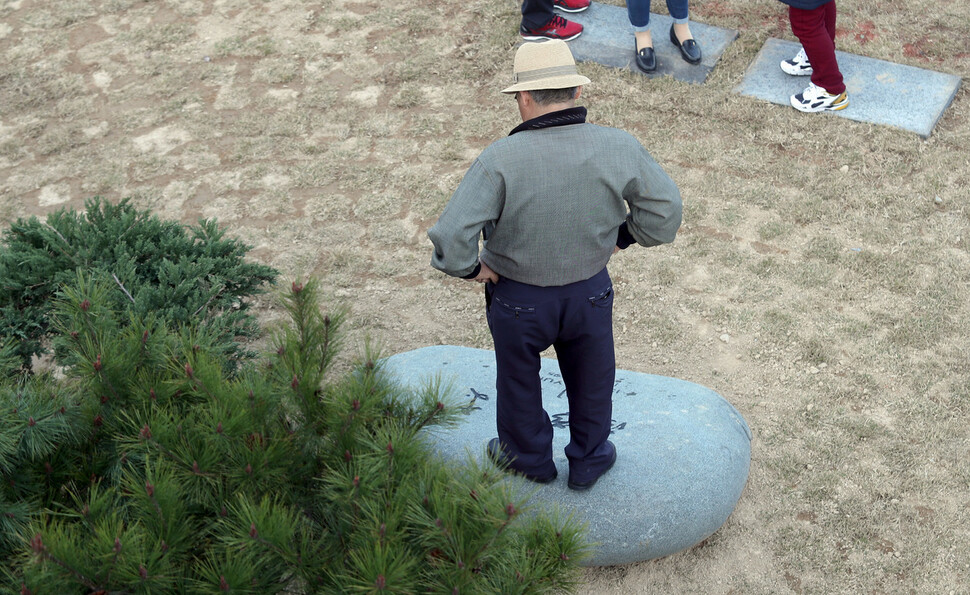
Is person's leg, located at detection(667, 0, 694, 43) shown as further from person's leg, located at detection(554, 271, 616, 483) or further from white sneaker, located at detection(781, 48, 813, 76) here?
person's leg, located at detection(554, 271, 616, 483)

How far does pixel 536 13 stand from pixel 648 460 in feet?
13.4

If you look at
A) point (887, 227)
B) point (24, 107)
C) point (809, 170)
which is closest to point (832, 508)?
point (887, 227)

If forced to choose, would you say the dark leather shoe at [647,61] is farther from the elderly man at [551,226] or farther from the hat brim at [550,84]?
the hat brim at [550,84]

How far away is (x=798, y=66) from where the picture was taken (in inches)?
233

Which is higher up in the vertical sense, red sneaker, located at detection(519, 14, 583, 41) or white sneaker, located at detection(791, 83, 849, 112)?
red sneaker, located at detection(519, 14, 583, 41)

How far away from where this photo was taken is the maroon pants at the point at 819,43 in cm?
538

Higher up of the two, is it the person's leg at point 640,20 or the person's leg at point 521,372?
the person's leg at point 521,372

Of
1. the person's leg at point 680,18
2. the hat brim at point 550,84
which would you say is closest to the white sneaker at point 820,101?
the person's leg at point 680,18

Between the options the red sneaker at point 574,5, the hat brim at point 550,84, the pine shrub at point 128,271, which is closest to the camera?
the hat brim at point 550,84

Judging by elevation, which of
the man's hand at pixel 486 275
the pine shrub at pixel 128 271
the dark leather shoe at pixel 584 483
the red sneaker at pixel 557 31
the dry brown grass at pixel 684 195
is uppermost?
the man's hand at pixel 486 275

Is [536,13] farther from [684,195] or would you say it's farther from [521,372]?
[521,372]

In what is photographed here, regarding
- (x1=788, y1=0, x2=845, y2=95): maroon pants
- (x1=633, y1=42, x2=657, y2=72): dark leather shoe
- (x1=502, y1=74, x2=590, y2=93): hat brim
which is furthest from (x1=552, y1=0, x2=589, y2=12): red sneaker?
(x1=502, y1=74, x2=590, y2=93): hat brim

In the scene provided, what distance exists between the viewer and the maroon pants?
5.38 m

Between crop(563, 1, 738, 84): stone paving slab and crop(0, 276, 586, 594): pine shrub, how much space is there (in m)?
4.42
